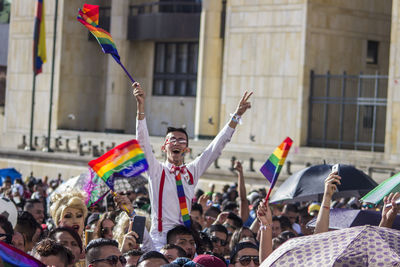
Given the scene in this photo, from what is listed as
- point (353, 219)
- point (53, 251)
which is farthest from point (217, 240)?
point (53, 251)

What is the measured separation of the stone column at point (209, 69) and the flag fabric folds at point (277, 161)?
2553 cm

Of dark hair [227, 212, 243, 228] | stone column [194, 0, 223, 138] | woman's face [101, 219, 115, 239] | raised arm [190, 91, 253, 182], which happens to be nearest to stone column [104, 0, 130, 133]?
stone column [194, 0, 223, 138]

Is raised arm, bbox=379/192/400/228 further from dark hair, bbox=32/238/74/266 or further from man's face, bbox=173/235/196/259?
dark hair, bbox=32/238/74/266

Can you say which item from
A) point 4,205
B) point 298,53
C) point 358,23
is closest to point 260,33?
point 298,53

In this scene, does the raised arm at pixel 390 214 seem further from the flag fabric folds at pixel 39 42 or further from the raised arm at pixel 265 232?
the flag fabric folds at pixel 39 42

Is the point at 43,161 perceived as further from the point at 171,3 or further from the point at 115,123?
the point at 171,3

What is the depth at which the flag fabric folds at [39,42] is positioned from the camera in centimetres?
3494

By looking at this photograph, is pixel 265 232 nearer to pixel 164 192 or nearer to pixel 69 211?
pixel 164 192

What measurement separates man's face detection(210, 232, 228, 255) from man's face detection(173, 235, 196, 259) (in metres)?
1.90

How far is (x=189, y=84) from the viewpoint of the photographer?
41750 mm

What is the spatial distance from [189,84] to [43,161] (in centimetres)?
1050

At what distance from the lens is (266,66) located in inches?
1203

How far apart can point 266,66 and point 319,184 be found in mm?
18439

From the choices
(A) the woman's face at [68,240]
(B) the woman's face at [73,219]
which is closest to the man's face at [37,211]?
(B) the woman's face at [73,219]
